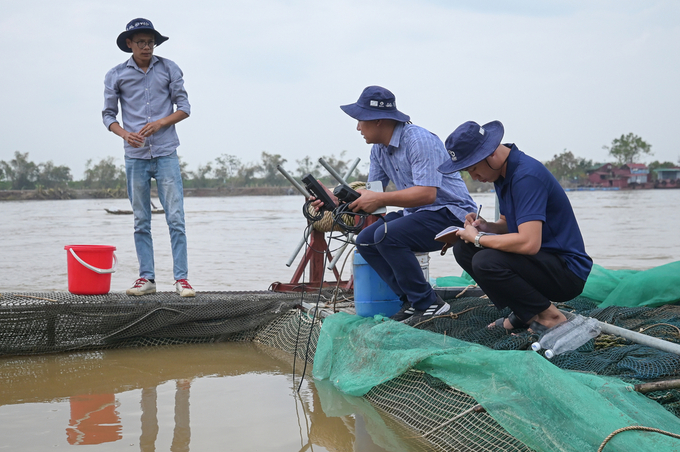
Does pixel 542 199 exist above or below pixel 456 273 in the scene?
above

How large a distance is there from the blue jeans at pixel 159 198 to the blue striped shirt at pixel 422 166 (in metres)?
1.74

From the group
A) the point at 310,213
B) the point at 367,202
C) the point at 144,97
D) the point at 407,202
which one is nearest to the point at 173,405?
the point at 310,213

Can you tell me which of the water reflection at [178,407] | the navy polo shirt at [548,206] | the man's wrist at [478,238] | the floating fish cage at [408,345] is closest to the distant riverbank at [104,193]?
the floating fish cage at [408,345]

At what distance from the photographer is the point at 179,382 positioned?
348cm

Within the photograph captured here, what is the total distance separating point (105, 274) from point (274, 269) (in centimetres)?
457

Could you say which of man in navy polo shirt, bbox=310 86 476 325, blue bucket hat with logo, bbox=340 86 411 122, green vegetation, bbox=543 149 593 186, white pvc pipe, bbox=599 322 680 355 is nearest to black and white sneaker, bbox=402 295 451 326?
man in navy polo shirt, bbox=310 86 476 325

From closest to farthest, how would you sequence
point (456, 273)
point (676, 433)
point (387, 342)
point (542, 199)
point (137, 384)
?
point (676, 433) < point (542, 199) < point (387, 342) < point (137, 384) < point (456, 273)

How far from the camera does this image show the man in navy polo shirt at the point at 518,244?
285 cm

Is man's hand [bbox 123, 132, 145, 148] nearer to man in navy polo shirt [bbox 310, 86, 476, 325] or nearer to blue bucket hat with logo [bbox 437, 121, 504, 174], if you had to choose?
man in navy polo shirt [bbox 310, 86, 476, 325]

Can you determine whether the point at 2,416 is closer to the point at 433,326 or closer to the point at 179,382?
the point at 179,382

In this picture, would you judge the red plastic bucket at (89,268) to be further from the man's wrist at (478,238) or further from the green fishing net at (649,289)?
the green fishing net at (649,289)

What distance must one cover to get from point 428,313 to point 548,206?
3.52 ft

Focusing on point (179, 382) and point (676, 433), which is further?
point (179, 382)

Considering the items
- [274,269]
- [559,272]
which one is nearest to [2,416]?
Answer: [559,272]
